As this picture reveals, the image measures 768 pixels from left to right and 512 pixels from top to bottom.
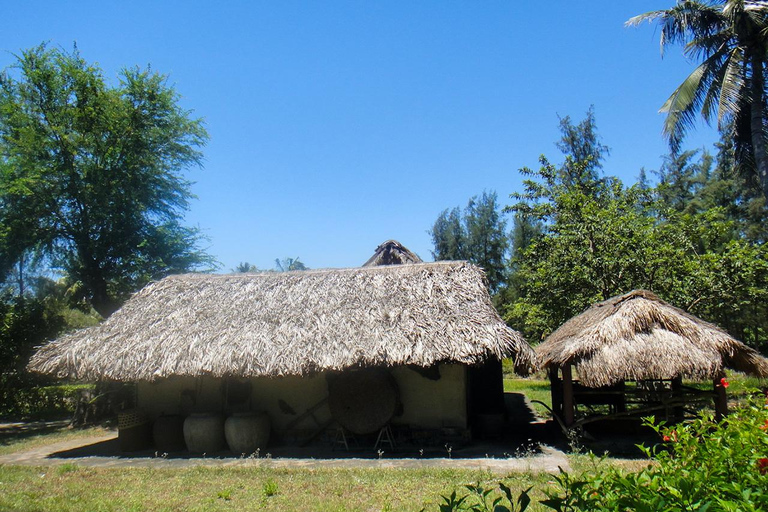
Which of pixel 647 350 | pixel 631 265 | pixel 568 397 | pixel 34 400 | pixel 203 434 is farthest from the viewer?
pixel 34 400

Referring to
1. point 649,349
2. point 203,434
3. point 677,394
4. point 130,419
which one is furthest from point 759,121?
point 130,419

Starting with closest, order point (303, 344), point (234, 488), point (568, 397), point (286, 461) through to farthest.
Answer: point (234, 488) → point (286, 461) → point (568, 397) → point (303, 344)

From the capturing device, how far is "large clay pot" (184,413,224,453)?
9477 mm

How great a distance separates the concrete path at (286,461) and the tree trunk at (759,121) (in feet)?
29.1

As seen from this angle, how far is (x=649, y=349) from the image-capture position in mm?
8062

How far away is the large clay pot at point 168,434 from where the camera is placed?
32.6 ft

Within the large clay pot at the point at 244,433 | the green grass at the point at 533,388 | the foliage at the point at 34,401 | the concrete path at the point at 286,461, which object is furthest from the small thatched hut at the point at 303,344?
the green grass at the point at 533,388

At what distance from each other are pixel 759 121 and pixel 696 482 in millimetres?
13730

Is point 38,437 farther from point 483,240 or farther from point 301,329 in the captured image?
point 483,240

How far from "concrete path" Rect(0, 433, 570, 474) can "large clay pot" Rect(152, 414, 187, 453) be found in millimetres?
476

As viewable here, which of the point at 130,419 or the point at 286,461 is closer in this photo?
the point at 286,461

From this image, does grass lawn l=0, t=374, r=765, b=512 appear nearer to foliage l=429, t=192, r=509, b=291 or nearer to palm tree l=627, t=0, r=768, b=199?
palm tree l=627, t=0, r=768, b=199

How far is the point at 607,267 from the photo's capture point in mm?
13172

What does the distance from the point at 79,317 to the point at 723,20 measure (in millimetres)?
28975
